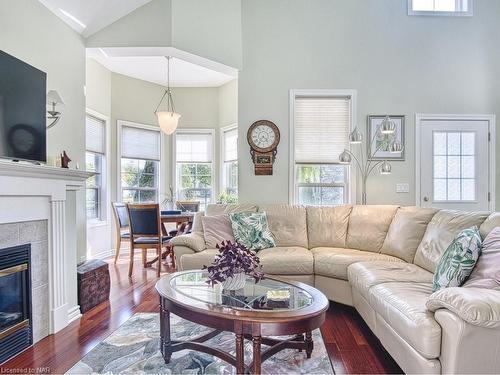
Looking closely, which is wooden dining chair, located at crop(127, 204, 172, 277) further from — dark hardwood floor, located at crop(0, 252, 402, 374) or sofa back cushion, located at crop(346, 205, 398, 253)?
sofa back cushion, located at crop(346, 205, 398, 253)

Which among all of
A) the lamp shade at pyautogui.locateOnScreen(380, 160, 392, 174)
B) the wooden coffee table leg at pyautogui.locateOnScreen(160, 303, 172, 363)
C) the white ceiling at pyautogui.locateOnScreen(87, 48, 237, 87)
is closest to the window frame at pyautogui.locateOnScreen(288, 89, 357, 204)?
the lamp shade at pyautogui.locateOnScreen(380, 160, 392, 174)

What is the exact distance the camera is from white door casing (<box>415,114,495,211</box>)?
433 cm

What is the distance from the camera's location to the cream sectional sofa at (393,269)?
1585mm

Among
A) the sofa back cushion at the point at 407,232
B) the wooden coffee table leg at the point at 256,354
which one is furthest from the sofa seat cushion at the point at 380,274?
the wooden coffee table leg at the point at 256,354

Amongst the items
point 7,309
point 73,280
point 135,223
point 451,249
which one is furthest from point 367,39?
point 7,309

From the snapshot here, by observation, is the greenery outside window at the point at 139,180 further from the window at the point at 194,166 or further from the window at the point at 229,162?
the window at the point at 229,162

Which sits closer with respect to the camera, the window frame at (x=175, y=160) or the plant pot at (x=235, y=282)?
the plant pot at (x=235, y=282)

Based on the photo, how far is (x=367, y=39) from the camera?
436 cm

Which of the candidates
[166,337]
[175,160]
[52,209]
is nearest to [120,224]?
[175,160]

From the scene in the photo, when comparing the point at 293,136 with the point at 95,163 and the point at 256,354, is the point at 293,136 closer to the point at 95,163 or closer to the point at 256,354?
the point at 256,354

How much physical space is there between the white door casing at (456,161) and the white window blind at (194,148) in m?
3.56

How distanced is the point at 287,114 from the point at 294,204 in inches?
45.9

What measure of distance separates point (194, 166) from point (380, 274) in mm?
4484

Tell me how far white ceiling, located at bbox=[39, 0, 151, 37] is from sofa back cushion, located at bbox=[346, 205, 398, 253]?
11.4 ft
